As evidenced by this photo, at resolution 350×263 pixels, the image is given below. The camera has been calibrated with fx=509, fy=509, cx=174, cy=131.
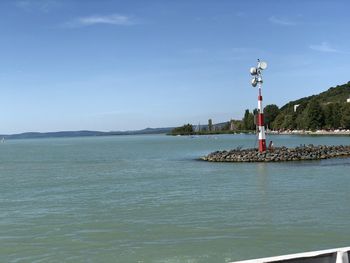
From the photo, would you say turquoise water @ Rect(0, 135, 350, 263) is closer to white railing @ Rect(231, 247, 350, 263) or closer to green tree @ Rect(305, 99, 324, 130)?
white railing @ Rect(231, 247, 350, 263)

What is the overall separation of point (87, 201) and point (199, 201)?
172 inches

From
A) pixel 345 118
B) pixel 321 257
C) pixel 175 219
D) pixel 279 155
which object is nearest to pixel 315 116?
pixel 345 118

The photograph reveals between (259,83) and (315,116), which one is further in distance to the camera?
(315,116)

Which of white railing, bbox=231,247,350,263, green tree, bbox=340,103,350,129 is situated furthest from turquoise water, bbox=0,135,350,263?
green tree, bbox=340,103,350,129

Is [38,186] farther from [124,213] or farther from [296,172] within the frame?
[296,172]

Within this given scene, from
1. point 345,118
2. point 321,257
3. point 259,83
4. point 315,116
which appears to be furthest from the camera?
point 315,116

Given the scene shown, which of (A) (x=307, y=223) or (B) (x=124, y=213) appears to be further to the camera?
(B) (x=124, y=213)

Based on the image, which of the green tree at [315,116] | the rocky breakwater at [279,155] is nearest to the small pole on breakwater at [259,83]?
the rocky breakwater at [279,155]

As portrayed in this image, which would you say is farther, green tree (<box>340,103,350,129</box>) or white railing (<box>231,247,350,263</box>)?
green tree (<box>340,103,350,129</box>)

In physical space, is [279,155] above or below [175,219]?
above

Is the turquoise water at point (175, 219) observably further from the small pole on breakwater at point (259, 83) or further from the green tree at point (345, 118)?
the green tree at point (345, 118)

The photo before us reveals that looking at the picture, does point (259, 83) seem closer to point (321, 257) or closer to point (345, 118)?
point (321, 257)

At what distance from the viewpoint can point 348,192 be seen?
1945 cm

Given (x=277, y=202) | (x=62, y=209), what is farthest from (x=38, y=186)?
(x=277, y=202)
